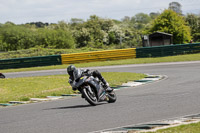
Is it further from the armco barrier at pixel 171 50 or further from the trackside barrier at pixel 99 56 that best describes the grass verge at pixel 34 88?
the armco barrier at pixel 171 50

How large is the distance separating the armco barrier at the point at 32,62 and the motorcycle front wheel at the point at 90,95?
27.6 meters

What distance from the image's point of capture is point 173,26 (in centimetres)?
5466

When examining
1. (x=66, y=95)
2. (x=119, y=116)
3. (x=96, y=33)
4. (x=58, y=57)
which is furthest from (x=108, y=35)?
(x=119, y=116)

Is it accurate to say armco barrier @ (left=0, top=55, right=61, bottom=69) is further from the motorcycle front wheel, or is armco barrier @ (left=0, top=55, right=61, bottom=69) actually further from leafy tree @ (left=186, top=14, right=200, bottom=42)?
leafy tree @ (left=186, top=14, right=200, bottom=42)

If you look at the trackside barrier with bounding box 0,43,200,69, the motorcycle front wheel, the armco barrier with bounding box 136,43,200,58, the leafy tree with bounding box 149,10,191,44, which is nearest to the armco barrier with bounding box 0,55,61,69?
the trackside barrier with bounding box 0,43,200,69

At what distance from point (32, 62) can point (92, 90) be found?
2842 centimetres

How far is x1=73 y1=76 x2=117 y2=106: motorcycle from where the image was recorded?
1000cm

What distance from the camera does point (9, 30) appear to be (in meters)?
82.4

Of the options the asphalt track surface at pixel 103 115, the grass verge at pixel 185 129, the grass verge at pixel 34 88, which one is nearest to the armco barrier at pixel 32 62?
the grass verge at pixel 34 88

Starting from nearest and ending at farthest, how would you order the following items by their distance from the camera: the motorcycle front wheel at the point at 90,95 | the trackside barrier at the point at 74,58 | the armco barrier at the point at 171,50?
the motorcycle front wheel at the point at 90,95 → the armco barrier at the point at 171,50 → the trackside barrier at the point at 74,58

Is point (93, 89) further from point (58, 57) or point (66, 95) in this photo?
point (58, 57)

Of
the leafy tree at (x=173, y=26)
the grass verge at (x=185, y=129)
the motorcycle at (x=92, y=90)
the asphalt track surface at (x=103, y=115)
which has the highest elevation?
the leafy tree at (x=173, y=26)

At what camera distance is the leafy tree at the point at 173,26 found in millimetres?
53875

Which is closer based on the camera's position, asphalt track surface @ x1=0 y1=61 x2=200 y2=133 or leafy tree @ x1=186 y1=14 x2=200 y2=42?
asphalt track surface @ x1=0 y1=61 x2=200 y2=133
